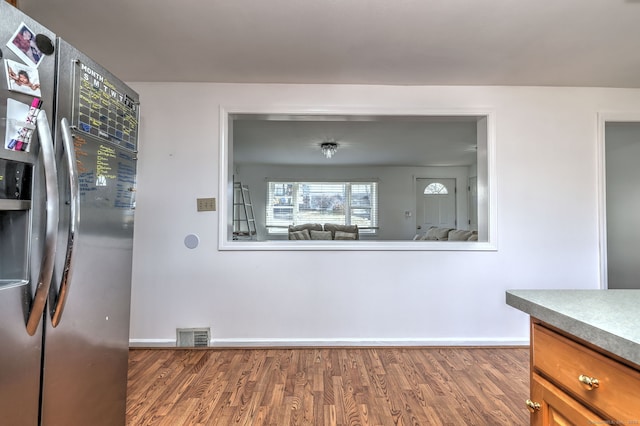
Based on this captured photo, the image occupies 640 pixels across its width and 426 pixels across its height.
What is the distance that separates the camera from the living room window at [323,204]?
7.80 m

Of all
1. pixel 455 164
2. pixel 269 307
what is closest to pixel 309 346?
pixel 269 307

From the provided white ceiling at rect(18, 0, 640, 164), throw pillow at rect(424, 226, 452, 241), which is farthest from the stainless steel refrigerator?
throw pillow at rect(424, 226, 452, 241)

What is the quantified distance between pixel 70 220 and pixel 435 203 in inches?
299

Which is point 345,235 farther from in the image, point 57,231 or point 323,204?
point 57,231

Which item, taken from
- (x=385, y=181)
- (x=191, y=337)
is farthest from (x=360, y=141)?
(x=191, y=337)

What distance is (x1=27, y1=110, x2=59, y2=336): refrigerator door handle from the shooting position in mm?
1002

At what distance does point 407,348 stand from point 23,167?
2.70 m

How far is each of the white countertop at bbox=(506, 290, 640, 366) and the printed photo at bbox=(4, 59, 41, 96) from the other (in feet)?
5.31

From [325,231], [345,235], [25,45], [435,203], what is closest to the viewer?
[25,45]

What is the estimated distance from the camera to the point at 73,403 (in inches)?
45.9

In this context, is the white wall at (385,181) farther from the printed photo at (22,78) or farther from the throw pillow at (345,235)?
the printed photo at (22,78)

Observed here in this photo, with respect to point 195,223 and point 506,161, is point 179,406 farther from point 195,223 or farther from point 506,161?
point 506,161

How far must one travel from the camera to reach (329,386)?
213 centimetres

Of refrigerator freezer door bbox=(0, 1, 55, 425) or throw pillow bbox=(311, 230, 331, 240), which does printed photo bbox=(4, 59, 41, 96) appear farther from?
throw pillow bbox=(311, 230, 331, 240)
